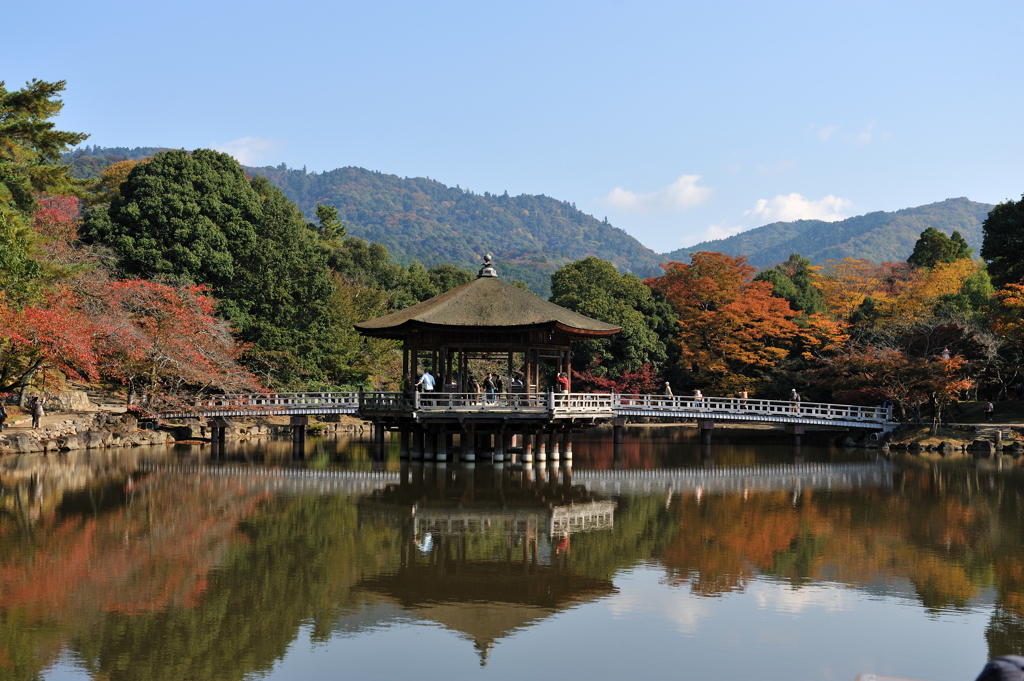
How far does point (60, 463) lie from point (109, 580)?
15.2m

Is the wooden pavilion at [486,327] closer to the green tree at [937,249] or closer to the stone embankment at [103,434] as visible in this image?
the stone embankment at [103,434]

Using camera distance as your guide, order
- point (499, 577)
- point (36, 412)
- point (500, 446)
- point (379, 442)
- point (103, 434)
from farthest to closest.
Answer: point (103, 434), point (379, 442), point (36, 412), point (500, 446), point (499, 577)

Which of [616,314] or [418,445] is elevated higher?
[616,314]

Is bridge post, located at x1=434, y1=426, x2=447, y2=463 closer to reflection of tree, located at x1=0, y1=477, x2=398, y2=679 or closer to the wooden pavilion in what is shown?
the wooden pavilion

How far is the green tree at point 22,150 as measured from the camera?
79.0ft

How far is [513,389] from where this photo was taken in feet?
92.4

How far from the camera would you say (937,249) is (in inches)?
2185

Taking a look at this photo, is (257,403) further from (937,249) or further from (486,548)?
(937,249)

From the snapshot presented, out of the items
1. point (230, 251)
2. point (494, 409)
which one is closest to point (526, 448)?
point (494, 409)

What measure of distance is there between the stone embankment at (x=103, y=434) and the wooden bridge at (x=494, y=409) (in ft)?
4.11

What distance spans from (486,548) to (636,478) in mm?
10636

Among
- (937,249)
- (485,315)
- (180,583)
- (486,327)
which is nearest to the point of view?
(180,583)

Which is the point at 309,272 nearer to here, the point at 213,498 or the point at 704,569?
the point at 213,498

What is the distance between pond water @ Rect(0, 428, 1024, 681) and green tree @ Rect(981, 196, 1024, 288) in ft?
64.6
